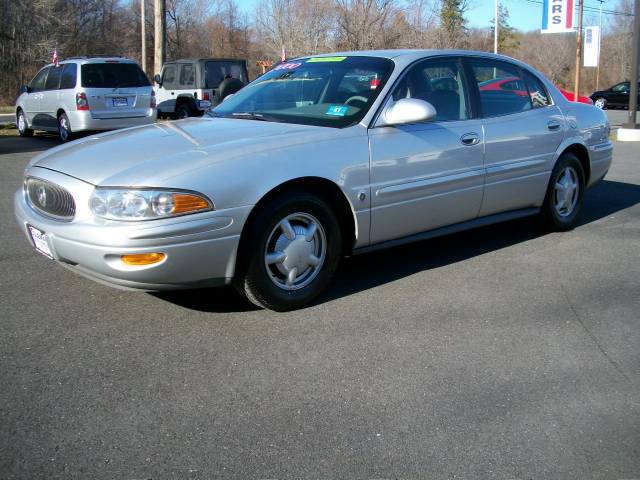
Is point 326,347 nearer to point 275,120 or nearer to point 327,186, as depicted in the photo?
point 327,186

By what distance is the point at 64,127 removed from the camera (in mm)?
13617

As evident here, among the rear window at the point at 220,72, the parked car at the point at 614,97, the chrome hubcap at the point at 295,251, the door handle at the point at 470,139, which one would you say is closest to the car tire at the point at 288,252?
the chrome hubcap at the point at 295,251

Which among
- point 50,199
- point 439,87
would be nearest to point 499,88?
point 439,87

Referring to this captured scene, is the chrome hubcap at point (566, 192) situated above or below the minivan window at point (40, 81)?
below

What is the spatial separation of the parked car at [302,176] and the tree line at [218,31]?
624 inches

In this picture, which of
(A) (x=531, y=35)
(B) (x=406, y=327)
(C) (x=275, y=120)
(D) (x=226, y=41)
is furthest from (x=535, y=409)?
(A) (x=531, y=35)

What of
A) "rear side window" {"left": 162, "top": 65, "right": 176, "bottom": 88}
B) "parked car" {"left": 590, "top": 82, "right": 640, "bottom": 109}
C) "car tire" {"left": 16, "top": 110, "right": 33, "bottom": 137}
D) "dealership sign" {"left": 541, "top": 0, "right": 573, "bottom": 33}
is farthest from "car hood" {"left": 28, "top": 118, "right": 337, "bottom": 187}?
"parked car" {"left": 590, "top": 82, "right": 640, "bottom": 109}

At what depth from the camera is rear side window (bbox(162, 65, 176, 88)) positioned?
18.0 meters

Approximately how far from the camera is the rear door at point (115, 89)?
13227mm

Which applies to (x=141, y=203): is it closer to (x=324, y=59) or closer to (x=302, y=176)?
(x=302, y=176)

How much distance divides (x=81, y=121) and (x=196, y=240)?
412 inches

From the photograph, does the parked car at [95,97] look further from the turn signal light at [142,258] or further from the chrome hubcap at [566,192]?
the turn signal light at [142,258]

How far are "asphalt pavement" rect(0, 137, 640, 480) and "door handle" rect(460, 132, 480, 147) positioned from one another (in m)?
0.95

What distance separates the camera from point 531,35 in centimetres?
7344
